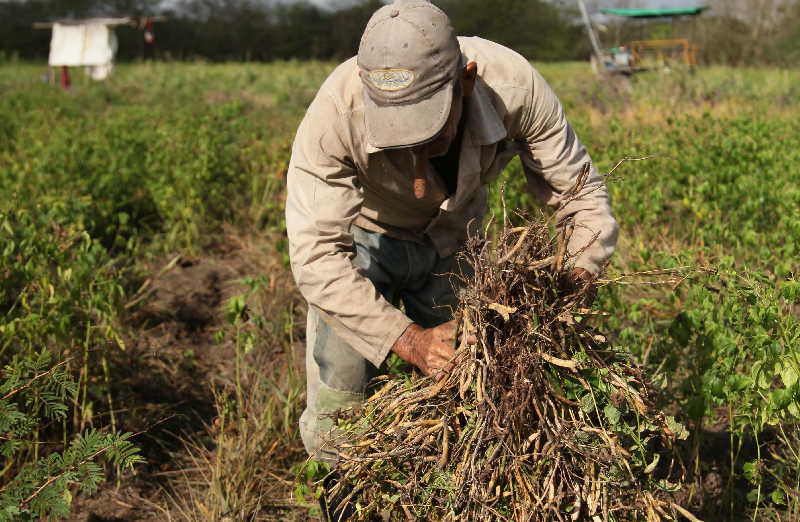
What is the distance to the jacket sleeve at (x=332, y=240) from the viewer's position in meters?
2.31

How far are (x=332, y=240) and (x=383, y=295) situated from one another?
1.73 feet

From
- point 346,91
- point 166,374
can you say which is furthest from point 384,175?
point 166,374

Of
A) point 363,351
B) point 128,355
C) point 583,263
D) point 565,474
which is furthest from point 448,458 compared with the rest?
point 128,355

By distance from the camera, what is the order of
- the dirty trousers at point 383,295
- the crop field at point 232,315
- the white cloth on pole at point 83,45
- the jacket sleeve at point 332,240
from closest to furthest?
the jacket sleeve at point 332,240 → the crop field at point 232,315 → the dirty trousers at point 383,295 → the white cloth on pole at point 83,45

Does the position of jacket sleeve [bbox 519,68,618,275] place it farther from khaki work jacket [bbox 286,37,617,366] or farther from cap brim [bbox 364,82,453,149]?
cap brim [bbox 364,82,453,149]

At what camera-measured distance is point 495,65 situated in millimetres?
2492

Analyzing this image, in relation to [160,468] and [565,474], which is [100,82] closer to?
[160,468]

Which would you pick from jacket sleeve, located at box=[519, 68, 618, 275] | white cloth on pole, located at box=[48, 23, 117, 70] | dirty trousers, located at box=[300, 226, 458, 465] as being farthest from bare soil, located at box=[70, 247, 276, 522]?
white cloth on pole, located at box=[48, 23, 117, 70]

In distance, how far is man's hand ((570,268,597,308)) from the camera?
200 cm

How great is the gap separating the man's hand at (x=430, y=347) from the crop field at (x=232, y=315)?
0.41 metres

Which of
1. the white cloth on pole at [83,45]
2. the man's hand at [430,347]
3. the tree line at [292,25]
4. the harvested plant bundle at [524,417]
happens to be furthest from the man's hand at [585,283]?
the tree line at [292,25]

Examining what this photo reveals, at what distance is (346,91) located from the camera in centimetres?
239

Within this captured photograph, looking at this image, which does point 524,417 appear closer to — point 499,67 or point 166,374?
point 499,67

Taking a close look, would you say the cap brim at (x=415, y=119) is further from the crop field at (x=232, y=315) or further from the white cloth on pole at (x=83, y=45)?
the white cloth on pole at (x=83, y=45)
